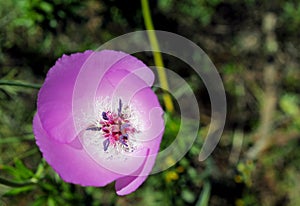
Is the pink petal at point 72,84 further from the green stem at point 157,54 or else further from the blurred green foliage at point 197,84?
the green stem at point 157,54

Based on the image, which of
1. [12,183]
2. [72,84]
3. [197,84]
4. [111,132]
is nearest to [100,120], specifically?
[111,132]

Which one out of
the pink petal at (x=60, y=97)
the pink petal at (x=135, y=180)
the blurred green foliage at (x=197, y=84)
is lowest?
the blurred green foliage at (x=197, y=84)

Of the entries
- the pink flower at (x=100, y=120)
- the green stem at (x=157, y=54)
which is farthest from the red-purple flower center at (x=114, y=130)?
the green stem at (x=157, y=54)

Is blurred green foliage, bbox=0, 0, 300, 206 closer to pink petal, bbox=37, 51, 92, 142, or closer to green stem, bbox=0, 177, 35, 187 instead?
green stem, bbox=0, 177, 35, 187

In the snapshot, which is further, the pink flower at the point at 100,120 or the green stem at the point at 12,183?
the green stem at the point at 12,183

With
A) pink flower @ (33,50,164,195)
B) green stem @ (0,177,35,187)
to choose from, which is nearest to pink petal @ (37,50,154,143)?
pink flower @ (33,50,164,195)

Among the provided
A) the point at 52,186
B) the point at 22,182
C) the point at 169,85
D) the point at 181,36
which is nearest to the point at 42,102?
the point at 22,182

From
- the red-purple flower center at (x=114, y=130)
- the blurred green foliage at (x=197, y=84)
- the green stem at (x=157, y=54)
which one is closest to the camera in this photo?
the red-purple flower center at (x=114, y=130)
